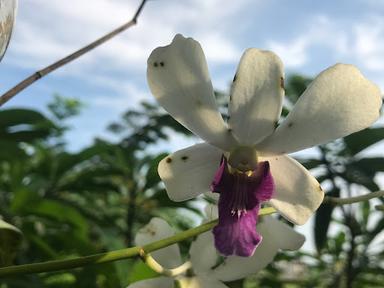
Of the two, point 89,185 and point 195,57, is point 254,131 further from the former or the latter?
point 89,185

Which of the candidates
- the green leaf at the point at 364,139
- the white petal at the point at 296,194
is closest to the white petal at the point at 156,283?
the white petal at the point at 296,194

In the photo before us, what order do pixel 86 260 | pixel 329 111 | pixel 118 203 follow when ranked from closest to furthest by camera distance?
pixel 86 260, pixel 329 111, pixel 118 203

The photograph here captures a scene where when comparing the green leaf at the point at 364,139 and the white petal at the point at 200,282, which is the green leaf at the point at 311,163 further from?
the white petal at the point at 200,282

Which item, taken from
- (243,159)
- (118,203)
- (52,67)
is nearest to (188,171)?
(243,159)

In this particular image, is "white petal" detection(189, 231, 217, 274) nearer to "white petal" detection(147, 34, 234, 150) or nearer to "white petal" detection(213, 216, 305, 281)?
"white petal" detection(213, 216, 305, 281)

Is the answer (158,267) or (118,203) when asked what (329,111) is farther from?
(118,203)

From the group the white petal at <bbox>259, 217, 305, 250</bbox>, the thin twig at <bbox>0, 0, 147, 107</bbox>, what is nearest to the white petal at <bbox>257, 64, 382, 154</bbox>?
the white petal at <bbox>259, 217, 305, 250</bbox>

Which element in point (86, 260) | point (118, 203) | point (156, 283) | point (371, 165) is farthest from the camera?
point (118, 203)
